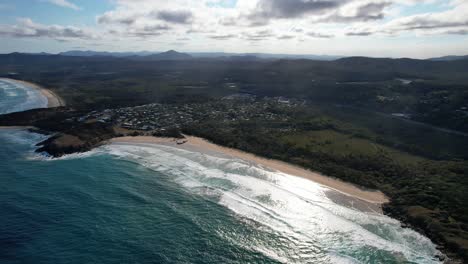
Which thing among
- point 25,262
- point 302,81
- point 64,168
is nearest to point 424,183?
point 25,262

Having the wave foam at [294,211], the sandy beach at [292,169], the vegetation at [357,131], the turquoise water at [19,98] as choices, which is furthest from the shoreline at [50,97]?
the wave foam at [294,211]

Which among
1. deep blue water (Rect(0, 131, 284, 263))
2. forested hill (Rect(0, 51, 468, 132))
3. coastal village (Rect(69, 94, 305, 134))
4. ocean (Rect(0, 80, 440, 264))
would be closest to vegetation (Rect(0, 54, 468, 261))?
forested hill (Rect(0, 51, 468, 132))

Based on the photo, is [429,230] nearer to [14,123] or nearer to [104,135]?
[104,135]

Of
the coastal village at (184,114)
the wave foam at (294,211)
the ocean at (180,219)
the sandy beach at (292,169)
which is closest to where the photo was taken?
the ocean at (180,219)

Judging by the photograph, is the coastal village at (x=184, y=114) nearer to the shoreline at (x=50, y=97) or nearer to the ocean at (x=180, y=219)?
the ocean at (x=180, y=219)

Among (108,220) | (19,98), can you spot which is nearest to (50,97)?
(19,98)

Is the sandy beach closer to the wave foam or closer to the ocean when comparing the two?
the wave foam
